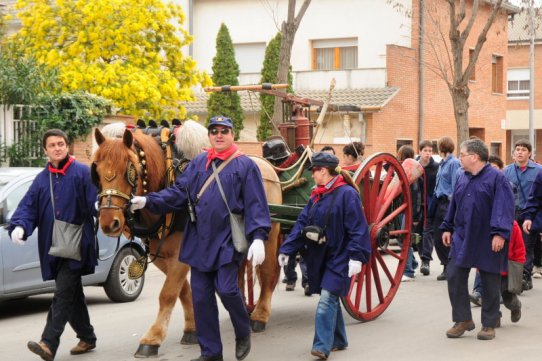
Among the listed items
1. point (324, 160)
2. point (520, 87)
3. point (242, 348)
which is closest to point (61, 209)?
point (242, 348)

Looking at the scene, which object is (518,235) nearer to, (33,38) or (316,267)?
(316,267)

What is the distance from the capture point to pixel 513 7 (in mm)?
36219

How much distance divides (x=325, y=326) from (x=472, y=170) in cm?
214

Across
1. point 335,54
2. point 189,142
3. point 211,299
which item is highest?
point 335,54

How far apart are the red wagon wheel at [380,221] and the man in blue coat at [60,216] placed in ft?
8.19

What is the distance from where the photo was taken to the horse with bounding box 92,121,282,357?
22.9ft

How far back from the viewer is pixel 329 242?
7551 millimetres

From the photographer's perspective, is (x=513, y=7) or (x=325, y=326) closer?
(x=325, y=326)

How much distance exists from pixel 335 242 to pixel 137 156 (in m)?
1.75

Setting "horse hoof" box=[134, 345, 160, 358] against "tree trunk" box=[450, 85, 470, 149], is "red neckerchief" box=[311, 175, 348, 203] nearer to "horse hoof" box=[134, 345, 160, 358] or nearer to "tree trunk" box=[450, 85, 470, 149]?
"horse hoof" box=[134, 345, 160, 358]

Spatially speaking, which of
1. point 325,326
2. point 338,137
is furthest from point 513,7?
point 325,326

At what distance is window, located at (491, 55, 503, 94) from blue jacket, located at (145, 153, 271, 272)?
31866 mm

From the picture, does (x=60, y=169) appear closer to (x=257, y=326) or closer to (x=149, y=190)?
(x=149, y=190)

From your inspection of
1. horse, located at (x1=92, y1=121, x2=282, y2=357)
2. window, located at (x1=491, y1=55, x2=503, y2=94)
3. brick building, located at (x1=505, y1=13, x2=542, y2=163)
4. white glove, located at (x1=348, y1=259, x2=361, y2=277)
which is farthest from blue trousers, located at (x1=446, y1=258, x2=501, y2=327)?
brick building, located at (x1=505, y1=13, x2=542, y2=163)
